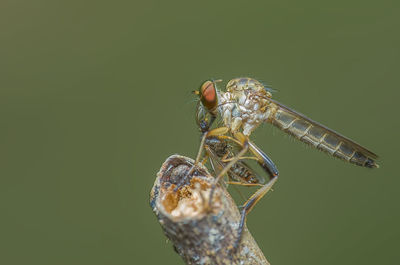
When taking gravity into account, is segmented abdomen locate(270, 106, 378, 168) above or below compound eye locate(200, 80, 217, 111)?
below

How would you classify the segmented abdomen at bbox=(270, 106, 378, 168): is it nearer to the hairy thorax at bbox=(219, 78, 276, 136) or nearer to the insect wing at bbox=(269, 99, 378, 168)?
the insect wing at bbox=(269, 99, 378, 168)

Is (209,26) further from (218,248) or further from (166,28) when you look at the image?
(218,248)

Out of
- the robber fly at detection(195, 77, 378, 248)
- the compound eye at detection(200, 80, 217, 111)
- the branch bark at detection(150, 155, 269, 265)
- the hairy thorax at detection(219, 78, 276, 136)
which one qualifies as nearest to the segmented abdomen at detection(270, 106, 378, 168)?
the robber fly at detection(195, 77, 378, 248)

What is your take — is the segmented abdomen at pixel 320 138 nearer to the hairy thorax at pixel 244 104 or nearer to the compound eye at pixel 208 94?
the hairy thorax at pixel 244 104

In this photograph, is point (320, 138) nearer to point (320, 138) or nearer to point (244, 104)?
point (320, 138)

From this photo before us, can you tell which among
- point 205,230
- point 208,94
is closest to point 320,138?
point 208,94

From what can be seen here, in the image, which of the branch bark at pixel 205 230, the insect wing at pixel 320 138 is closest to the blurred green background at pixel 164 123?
the insect wing at pixel 320 138
